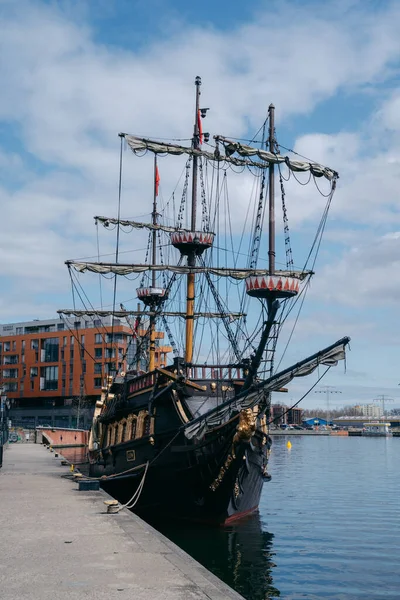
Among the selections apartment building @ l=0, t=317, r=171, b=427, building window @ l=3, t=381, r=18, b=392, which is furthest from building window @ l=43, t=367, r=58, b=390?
building window @ l=3, t=381, r=18, b=392

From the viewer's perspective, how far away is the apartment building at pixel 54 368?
9212 cm

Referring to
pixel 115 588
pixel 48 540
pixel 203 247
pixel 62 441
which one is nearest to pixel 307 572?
pixel 48 540

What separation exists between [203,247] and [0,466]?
1477 cm

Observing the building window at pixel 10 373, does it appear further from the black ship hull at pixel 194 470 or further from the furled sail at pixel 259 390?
the furled sail at pixel 259 390

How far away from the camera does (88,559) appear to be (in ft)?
34.2

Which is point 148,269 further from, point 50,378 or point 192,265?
point 50,378

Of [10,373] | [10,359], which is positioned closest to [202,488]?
[10,373]

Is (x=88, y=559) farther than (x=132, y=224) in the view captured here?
No

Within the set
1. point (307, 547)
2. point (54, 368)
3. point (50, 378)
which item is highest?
point (54, 368)

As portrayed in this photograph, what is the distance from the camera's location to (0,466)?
27.9 m

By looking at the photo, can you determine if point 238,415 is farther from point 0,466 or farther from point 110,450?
point 0,466

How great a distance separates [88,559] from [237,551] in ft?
29.3

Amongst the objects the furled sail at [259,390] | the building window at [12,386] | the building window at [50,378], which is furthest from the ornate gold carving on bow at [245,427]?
the building window at [12,386]

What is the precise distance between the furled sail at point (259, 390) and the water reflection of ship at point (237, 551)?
116 inches
